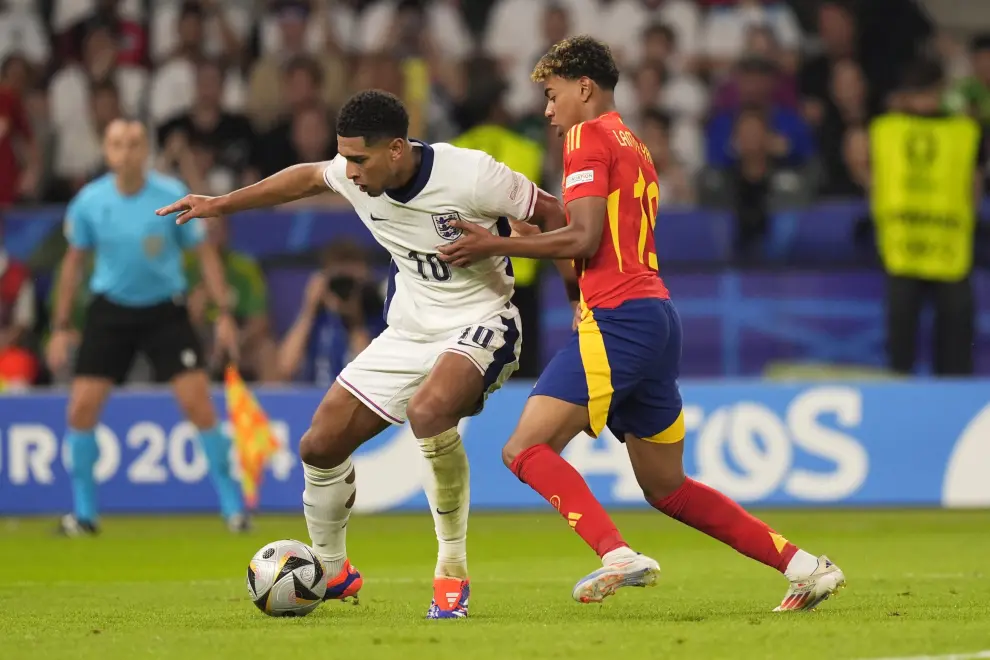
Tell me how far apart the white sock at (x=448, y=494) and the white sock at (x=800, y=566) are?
3.81 ft

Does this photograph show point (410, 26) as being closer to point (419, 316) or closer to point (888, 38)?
point (888, 38)

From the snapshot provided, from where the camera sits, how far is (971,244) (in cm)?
1254

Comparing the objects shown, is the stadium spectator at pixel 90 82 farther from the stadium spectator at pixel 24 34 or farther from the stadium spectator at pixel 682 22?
the stadium spectator at pixel 682 22

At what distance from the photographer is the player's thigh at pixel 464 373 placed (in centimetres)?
603

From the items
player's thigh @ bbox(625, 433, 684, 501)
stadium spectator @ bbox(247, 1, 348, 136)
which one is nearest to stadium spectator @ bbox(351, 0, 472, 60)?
stadium spectator @ bbox(247, 1, 348, 136)

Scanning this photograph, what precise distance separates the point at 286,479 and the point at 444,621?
5.98 meters

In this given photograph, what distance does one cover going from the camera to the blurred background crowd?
42.3 ft

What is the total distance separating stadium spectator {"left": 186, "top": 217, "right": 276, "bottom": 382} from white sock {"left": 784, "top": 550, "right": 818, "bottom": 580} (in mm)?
7413

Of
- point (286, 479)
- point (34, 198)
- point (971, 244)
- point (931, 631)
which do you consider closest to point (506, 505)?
point (286, 479)

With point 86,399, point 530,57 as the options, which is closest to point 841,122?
point 530,57

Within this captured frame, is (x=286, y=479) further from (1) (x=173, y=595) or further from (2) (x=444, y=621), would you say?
(2) (x=444, y=621)

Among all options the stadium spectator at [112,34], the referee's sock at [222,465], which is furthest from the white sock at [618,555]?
the stadium spectator at [112,34]

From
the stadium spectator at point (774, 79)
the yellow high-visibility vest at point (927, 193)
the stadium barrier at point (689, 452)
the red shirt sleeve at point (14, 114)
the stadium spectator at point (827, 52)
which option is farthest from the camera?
the stadium spectator at point (827, 52)

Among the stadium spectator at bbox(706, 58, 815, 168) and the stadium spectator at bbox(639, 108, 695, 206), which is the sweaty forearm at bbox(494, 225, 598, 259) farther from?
the stadium spectator at bbox(706, 58, 815, 168)
